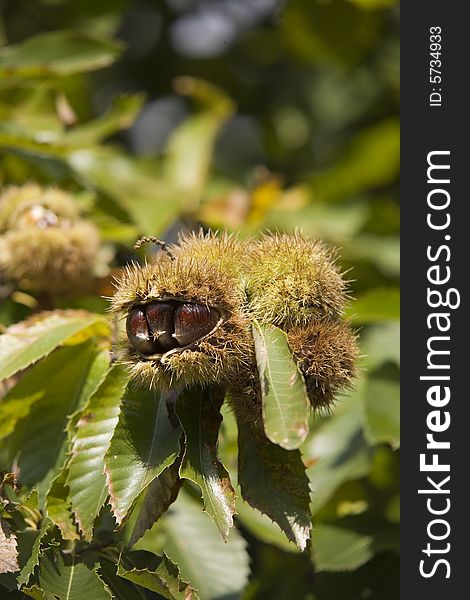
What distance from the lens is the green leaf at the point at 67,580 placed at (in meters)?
1.36

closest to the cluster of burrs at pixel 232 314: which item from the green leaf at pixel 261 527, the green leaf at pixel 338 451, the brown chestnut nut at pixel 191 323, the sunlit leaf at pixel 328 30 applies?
the brown chestnut nut at pixel 191 323

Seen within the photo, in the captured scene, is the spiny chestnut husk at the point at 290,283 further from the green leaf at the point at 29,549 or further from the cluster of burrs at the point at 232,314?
the green leaf at the point at 29,549

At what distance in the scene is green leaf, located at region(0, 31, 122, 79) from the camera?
2336 mm

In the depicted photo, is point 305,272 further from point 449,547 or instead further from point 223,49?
point 223,49

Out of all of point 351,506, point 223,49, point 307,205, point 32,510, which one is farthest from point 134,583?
point 223,49

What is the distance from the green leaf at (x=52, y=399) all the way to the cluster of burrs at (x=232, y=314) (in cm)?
36

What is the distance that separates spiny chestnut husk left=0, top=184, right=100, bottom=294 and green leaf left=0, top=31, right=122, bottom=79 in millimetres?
451

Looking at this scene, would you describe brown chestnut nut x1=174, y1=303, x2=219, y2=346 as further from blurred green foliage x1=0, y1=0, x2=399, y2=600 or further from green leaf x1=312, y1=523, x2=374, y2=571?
green leaf x1=312, y1=523, x2=374, y2=571

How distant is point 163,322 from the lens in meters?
1.32

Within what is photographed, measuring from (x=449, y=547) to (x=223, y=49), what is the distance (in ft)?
8.30

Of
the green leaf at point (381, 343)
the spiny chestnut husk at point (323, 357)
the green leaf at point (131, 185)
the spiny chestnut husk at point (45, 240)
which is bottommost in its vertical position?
the spiny chestnut husk at point (323, 357)

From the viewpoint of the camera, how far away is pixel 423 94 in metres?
2.34

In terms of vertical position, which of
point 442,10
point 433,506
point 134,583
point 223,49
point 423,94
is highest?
point 223,49

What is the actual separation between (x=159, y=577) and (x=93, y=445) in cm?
26
